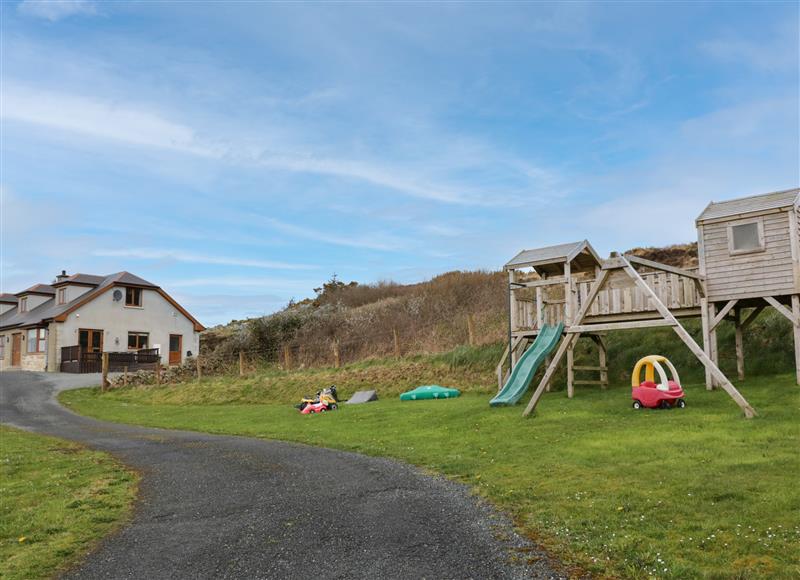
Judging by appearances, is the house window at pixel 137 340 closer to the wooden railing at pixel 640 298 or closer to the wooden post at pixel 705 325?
the wooden railing at pixel 640 298

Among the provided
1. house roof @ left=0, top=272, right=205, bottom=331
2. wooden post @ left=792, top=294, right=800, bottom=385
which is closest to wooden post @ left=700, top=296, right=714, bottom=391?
wooden post @ left=792, top=294, right=800, bottom=385

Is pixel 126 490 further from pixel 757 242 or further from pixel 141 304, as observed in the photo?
pixel 141 304

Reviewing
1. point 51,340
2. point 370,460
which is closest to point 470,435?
point 370,460

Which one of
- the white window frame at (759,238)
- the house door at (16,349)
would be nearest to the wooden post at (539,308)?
the white window frame at (759,238)

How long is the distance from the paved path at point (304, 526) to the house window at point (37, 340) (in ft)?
126

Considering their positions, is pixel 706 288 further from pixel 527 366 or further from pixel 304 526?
pixel 304 526

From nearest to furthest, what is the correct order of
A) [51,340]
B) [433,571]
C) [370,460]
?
[433,571]
[370,460]
[51,340]

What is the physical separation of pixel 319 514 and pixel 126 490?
4.29m

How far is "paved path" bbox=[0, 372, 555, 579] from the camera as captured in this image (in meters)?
6.74

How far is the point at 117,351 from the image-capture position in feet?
163

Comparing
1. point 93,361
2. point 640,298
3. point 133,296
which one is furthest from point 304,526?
point 133,296

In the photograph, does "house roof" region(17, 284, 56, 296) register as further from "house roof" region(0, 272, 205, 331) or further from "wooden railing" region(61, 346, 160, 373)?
"wooden railing" region(61, 346, 160, 373)

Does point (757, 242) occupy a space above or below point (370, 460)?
above

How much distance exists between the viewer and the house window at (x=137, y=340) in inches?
2003
